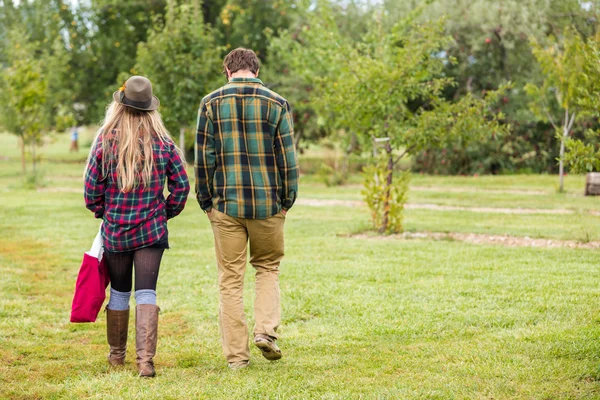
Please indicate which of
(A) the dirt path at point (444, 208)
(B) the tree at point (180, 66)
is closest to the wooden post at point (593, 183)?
(A) the dirt path at point (444, 208)

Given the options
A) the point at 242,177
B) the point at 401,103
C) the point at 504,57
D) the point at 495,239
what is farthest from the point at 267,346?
the point at 504,57

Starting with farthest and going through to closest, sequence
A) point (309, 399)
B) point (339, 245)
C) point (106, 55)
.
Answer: point (106, 55), point (339, 245), point (309, 399)

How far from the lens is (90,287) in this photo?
5.11 meters

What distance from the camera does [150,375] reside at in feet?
16.5

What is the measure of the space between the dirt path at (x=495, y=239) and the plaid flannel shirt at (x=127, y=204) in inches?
291

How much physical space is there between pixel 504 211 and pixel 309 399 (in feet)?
43.0

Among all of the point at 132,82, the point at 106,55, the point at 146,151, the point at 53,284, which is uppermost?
the point at 106,55

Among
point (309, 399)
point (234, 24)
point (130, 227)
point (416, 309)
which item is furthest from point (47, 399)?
point (234, 24)

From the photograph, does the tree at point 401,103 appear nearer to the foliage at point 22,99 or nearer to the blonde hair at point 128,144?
the blonde hair at point 128,144

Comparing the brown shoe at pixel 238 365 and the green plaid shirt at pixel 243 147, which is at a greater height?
the green plaid shirt at pixel 243 147

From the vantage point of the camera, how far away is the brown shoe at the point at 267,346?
5082mm

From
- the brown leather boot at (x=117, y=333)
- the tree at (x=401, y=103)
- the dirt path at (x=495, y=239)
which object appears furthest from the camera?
the tree at (x=401, y=103)

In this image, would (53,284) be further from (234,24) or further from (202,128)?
(234,24)

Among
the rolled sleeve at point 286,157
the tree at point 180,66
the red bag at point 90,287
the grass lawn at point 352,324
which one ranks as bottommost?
the grass lawn at point 352,324
